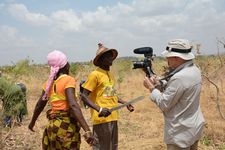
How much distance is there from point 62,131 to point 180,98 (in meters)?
1.13

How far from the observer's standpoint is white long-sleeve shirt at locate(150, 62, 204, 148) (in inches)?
117

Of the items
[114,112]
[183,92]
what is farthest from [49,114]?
[183,92]

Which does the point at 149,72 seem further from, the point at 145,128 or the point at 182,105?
the point at 145,128

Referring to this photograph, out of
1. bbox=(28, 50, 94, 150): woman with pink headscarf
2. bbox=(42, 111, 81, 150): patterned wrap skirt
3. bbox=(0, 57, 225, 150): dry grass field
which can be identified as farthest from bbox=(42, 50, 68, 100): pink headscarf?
bbox=(0, 57, 225, 150): dry grass field

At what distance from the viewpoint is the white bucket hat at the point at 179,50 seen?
3.04 m

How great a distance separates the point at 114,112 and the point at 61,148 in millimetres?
803

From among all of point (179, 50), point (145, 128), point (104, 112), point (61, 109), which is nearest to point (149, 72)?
point (179, 50)

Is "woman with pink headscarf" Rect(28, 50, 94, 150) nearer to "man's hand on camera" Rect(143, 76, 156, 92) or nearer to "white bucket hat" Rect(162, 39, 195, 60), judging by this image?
"man's hand on camera" Rect(143, 76, 156, 92)

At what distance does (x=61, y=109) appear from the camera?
3457mm

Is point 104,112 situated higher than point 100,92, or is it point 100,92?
point 100,92

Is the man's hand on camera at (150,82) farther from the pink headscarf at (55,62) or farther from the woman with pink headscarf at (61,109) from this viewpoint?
the pink headscarf at (55,62)

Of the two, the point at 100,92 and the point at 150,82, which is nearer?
the point at 150,82

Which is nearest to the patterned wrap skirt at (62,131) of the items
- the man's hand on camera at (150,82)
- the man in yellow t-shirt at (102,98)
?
the man in yellow t-shirt at (102,98)

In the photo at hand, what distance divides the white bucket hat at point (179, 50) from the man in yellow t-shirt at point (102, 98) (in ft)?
3.61
